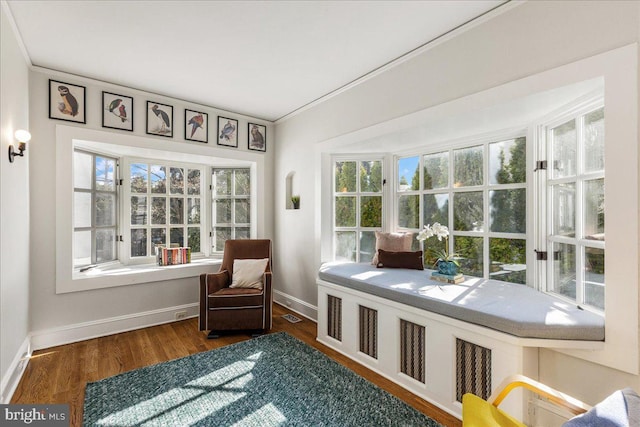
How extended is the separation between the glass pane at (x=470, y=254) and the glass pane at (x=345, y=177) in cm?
127

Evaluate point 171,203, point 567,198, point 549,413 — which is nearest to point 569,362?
point 549,413

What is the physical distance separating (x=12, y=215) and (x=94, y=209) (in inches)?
51.5

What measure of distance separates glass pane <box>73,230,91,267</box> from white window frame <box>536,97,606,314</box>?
14.3ft

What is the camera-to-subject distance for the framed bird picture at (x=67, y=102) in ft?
8.99

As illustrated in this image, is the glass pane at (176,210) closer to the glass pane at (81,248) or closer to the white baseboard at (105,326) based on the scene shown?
the glass pane at (81,248)

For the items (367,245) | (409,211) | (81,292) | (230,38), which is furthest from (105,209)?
(409,211)

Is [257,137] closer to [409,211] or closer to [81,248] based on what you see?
[409,211]

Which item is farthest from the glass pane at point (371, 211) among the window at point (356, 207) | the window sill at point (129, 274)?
the window sill at point (129, 274)

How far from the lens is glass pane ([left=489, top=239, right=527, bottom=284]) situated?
2.38 m

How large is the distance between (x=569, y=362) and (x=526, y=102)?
156 centimetres

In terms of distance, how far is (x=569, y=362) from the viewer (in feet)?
5.26

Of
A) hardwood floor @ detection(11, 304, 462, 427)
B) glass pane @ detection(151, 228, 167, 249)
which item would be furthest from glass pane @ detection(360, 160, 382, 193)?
glass pane @ detection(151, 228, 167, 249)

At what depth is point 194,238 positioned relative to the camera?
162 inches

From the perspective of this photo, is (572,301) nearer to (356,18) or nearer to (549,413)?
(549,413)
